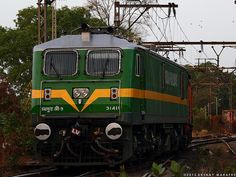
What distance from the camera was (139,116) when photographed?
14.1m

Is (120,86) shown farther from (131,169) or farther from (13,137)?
(13,137)

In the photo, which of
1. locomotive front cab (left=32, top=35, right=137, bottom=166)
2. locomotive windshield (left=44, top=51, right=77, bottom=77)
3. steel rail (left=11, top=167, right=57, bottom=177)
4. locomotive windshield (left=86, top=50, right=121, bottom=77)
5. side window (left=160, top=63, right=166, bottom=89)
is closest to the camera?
steel rail (left=11, top=167, right=57, bottom=177)

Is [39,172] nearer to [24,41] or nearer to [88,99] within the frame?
[88,99]

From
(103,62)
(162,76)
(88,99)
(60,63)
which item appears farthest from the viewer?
(162,76)

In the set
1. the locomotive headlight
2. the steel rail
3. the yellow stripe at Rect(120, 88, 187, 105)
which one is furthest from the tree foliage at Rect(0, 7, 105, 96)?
the locomotive headlight

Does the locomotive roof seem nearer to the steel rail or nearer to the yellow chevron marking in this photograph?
the yellow chevron marking

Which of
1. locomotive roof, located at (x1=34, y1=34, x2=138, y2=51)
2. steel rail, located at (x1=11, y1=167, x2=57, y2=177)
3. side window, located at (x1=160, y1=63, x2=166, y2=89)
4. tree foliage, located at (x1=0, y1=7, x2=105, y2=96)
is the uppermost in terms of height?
tree foliage, located at (x1=0, y1=7, x2=105, y2=96)

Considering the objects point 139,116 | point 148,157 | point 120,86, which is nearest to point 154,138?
point 148,157

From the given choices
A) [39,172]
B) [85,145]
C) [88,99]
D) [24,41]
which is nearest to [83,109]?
[88,99]

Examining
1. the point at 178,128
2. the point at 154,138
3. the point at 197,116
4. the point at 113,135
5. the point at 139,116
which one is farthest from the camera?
the point at 197,116

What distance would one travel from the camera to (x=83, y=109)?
13.4 meters

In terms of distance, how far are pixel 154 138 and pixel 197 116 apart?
139 ft

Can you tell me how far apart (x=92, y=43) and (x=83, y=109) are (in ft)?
5.53

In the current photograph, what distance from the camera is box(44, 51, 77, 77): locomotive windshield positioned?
13.8 meters
